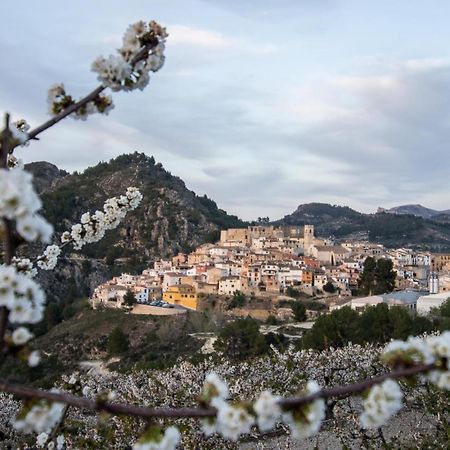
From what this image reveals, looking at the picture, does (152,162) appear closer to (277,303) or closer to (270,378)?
(277,303)

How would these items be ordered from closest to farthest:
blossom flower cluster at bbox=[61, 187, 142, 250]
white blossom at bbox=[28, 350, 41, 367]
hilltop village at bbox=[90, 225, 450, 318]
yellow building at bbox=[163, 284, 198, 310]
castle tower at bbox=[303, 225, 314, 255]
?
1. white blossom at bbox=[28, 350, 41, 367]
2. blossom flower cluster at bbox=[61, 187, 142, 250]
3. hilltop village at bbox=[90, 225, 450, 318]
4. yellow building at bbox=[163, 284, 198, 310]
5. castle tower at bbox=[303, 225, 314, 255]

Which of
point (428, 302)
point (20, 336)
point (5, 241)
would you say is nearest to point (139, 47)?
point (5, 241)

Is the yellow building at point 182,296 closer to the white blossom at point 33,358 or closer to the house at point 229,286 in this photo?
the house at point 229,286

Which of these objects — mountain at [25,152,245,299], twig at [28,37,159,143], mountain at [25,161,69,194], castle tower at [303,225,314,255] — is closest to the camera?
twig at [28,37,159,143]

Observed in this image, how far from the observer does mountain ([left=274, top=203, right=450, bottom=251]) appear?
128 meters

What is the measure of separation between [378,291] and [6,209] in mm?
48987

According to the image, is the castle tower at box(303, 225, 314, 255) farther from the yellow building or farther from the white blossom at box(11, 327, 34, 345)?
the white blossom at box(11, 327, 34, 345)

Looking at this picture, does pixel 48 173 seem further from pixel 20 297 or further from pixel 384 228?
pixel 20 297

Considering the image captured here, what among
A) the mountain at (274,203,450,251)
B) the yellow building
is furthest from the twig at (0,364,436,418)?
the mountain at (274,203,450,251)

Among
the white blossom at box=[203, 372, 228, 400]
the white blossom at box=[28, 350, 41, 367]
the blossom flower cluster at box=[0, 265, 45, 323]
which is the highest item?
the blossom flower cluster at box=[0, 265, 45, 323]

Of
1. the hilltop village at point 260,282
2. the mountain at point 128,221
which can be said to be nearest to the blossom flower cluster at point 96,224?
the hilltop village at point 260,282

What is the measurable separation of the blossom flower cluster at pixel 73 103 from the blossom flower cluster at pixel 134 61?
8 centimetres

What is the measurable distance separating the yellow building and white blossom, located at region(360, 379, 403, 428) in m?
50.0

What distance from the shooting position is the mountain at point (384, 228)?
12794 cm
